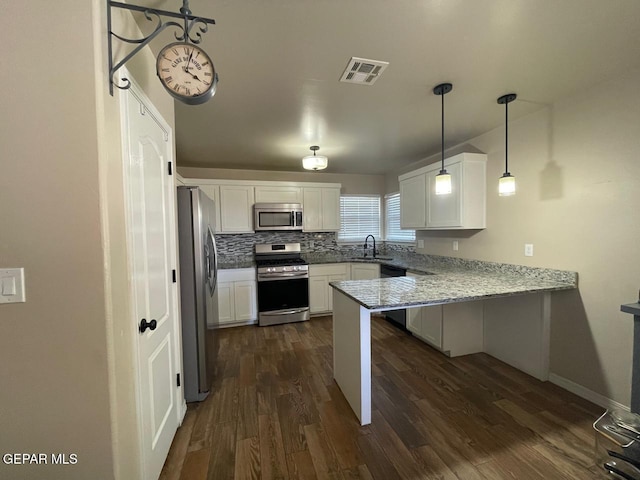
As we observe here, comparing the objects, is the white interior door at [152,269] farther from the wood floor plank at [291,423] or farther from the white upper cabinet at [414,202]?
the white upper cabinet at [414,202]

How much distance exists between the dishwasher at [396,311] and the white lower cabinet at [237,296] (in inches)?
74.4

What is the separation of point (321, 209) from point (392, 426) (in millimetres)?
3137

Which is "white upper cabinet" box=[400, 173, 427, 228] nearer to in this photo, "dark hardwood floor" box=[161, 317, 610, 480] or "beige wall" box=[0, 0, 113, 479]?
"dark hardwood floor" box=[161, 317, 610, 480]

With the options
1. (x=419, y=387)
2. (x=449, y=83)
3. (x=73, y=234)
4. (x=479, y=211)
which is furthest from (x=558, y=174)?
(x=73, y=234)

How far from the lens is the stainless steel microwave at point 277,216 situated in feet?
12.9

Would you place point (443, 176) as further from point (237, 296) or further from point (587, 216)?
point (237, 296)

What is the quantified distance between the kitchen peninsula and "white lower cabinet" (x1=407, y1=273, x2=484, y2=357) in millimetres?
16

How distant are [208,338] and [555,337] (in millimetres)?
3036

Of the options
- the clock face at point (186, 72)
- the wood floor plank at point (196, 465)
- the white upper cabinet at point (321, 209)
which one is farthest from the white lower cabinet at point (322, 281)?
the clock face at point (186, 72)

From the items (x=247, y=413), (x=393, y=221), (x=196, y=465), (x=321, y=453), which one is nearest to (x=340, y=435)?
(x=321, y=453)

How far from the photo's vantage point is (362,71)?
1697 mm

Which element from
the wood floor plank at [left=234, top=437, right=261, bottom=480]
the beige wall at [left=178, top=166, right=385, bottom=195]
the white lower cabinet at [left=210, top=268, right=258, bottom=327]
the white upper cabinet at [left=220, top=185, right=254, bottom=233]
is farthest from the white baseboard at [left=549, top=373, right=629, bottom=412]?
the white upper cabinet at [left=220, top=185, right=254, bottom=233]

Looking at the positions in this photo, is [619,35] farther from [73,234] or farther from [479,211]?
[73,234]

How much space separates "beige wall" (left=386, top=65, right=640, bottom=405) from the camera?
5.93 ft
